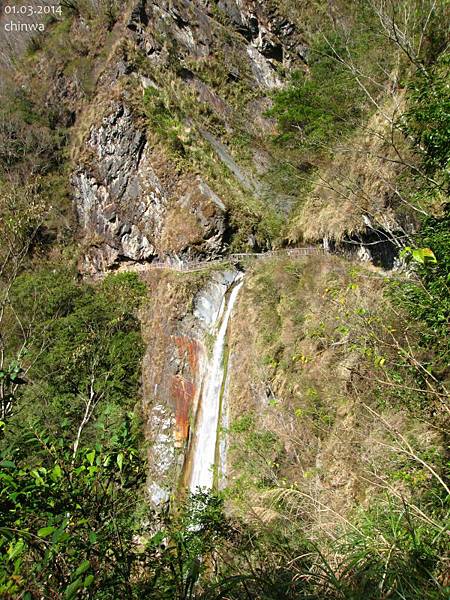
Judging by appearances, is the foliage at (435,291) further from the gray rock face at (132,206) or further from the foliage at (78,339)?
the gray rock face at (132,206)

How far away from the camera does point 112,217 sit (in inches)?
794

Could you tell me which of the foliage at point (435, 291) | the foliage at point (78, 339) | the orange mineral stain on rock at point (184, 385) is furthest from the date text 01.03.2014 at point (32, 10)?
the foliage at point (435, 291)

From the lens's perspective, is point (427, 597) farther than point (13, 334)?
No

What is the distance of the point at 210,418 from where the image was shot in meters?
11.2

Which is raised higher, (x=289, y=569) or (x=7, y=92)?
(x=7, y=92)

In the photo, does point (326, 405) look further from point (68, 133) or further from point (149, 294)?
point (68, 133)

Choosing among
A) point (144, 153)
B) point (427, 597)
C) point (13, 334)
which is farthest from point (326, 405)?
point (144, 153)

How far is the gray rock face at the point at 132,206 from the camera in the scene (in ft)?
54.8

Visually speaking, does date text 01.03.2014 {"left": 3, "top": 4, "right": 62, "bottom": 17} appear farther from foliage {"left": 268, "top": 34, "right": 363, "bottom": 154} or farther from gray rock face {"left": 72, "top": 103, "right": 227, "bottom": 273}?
foliage {"left": 268, "top": 34, "right": 363, "bottom": 154}

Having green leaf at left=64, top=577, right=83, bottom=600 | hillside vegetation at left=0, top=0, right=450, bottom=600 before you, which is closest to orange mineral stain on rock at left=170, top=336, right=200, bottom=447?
hillside vegetation at left=0, top=0, right=450, bottom=600

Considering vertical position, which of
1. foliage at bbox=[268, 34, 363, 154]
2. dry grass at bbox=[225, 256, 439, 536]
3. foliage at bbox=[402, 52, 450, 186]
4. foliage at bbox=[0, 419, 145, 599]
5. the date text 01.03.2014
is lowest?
dry grass at bbox=[225, 256, 439, 536]

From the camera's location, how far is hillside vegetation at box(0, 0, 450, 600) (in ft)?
6.44

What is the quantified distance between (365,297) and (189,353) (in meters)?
8.07

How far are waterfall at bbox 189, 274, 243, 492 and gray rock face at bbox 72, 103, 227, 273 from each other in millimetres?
5182
